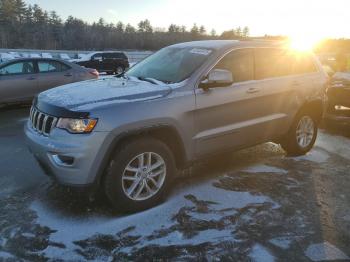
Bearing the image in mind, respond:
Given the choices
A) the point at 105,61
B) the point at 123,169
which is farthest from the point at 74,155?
the point at 105,61

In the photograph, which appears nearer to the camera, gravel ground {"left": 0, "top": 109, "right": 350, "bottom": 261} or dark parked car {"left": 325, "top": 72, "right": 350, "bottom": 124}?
gravel ground {"left": 0, "top": 109, "right": 350, "bottom": 261}

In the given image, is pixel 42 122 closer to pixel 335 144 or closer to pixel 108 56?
pixel 335 144

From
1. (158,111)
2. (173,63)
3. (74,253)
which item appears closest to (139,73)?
(173,63)

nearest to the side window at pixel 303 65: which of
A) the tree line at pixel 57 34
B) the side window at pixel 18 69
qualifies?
the side window at pixel 18 69

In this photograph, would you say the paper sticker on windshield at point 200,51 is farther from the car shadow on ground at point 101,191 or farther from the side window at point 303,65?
the side window at point 303,65

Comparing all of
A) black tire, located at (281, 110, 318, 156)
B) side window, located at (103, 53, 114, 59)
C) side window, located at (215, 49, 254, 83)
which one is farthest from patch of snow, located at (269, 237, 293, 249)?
side window, located at (103, 53, 114, 59)

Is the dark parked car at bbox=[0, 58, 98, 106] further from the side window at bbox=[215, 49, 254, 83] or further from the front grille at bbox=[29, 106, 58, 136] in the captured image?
the side window at bbox=[215, 49, 254, 83]

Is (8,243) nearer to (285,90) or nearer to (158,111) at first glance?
(158,111)

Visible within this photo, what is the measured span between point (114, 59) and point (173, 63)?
24.2m

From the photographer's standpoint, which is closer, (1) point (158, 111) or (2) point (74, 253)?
(2) point (74, 253)

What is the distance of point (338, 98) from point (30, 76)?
26.1ft

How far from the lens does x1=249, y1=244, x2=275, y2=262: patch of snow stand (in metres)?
3.36

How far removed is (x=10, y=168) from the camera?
5.59 meters

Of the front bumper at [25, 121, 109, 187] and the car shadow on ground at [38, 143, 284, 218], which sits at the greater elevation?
the front bumper at [25, 121, 109, 187]
